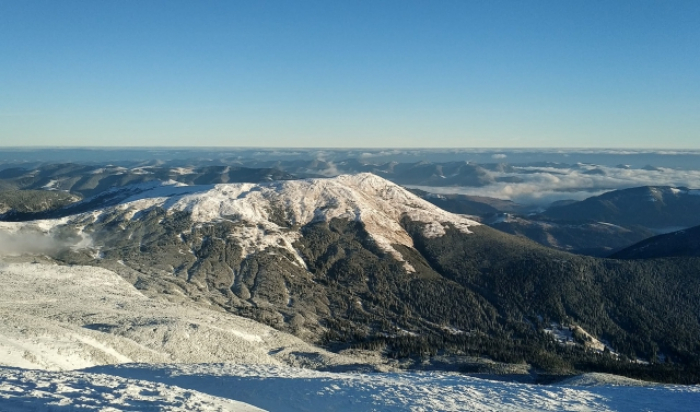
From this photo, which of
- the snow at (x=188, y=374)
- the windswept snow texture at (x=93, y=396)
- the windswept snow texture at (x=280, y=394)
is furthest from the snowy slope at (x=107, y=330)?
the windswept snow texture at (x=93, y=396)

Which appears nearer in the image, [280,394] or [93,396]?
[93,396]

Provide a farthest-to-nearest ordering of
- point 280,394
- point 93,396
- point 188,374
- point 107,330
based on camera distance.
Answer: point 107,330, point 188,374, point 280,394, point 93,396

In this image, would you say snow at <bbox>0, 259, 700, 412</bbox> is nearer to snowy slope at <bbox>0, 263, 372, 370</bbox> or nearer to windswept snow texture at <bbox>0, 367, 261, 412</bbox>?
windswept snow texture at <bbox>0, 367, 261, 412</bbox>

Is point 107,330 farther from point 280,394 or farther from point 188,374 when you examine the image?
point 280,394

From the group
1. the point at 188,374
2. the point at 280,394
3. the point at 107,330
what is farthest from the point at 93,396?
the point at 107,330

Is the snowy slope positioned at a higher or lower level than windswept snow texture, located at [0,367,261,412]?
lower

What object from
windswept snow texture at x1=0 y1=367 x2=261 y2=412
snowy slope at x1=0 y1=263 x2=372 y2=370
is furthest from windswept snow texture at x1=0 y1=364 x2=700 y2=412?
snowy slope at x1=0 y1=263 x2=372 y2=370

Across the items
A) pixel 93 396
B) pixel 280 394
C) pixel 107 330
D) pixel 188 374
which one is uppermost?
pixel 93 396

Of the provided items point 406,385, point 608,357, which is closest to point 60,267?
point 406,385

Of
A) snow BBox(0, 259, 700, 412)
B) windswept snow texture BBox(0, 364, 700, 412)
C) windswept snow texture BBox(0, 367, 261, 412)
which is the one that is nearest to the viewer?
windswept snow texture BBox(0, 367, 261, 412)

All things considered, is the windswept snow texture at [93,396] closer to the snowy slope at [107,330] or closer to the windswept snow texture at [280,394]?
the windswept snow texture at [280,394]

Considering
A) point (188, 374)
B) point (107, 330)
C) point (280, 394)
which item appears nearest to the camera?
point (280, 394)

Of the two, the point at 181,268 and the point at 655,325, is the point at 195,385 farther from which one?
the point at 655,325
